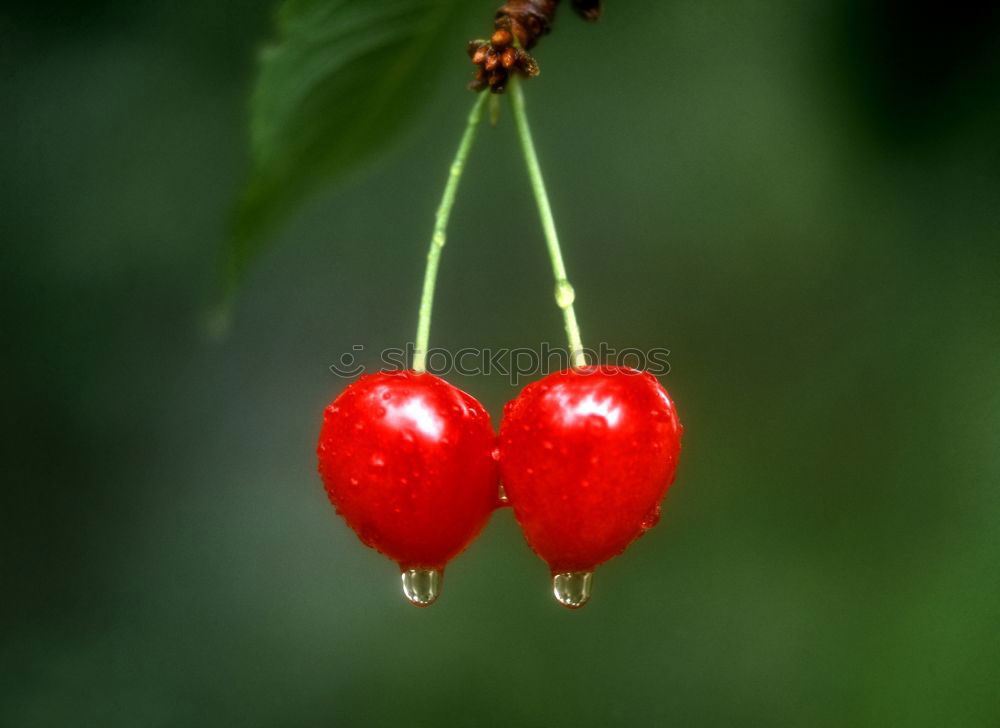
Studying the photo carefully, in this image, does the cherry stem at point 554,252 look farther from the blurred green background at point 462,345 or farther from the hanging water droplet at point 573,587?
the blurred green background at point 462,345

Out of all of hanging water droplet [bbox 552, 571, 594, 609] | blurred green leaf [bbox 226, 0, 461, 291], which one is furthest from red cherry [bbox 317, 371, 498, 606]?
blurred green leaf [bbox 226, 0, 461, 291]

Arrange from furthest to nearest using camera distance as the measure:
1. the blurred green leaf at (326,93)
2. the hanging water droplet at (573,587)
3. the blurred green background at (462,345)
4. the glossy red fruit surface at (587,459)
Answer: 1. the blurred green background at (462,345)
2. the blurred green leaf at (326,93)
3. the hanging water droplet at (573,587)
4. the glossy red fruit surface at (587,459)

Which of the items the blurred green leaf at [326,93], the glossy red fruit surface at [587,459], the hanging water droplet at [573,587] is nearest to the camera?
the glossy red fruit surface at [587,459]

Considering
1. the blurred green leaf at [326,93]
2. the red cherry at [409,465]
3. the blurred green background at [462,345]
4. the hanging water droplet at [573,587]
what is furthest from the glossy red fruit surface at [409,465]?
the blurred green background at [462,345]

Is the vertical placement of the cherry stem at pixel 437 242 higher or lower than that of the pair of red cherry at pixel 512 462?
higher

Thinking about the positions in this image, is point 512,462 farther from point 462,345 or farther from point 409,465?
point 462,345

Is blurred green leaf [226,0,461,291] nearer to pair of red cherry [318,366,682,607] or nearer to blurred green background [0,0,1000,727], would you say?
pair of red cherry [318,366,682,607]

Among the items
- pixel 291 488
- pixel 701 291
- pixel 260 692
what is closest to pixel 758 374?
pixel 701 291

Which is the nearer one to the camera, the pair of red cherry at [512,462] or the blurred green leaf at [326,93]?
the pair of red cherry at [512,462]
